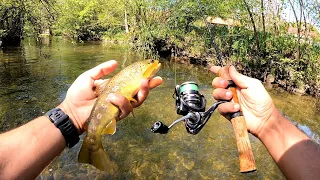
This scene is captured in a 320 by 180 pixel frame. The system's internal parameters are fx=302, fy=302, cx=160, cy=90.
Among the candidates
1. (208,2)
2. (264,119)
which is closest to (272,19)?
(208,2)

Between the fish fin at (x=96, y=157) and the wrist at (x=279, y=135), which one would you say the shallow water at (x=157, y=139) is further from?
the wrist at (x=279, y=135)

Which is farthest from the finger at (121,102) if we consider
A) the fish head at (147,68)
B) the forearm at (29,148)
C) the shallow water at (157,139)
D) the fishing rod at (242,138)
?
the shallow water at (157,139)

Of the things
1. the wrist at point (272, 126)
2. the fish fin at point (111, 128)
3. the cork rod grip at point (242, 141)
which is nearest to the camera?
the cork rod grip at point (242, 141)

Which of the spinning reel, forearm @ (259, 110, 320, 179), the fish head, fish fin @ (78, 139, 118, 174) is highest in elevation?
the fish head

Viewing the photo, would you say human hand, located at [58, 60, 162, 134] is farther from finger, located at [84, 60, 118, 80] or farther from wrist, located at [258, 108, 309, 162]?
wrist, located at [258, 108, 309, 162]

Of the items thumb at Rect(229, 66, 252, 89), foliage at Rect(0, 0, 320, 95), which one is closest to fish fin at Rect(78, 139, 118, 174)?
thumb at Rect(229, 66, 252, 89)

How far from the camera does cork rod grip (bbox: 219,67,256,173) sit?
2430 mm

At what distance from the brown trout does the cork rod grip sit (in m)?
0.86

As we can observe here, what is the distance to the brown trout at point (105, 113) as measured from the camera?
2.92 m

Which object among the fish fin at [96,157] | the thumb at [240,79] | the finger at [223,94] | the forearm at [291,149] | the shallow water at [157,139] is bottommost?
the shallow water at [157,139]

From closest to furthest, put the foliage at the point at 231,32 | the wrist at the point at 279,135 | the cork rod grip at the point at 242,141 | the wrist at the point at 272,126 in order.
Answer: the cork rod grip at the point at 242,141, the wrist at the point at 279,135, the wrist at the point at 272,126, the foliage at the point at 231,32

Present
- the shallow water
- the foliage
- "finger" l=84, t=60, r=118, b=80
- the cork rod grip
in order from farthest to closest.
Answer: the foliage, the shallow water, "finger" l=84, t=60, r=118, b=80, the cork rod grip

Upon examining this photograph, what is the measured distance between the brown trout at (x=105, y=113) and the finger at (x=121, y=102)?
0.04 meters

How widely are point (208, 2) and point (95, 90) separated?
25.9 metres
